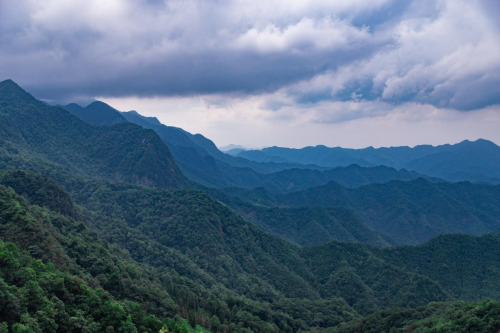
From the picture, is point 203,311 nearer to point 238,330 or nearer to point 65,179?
point 238,330

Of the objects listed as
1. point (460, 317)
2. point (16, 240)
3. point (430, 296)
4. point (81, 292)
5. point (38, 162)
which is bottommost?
point (430, 296)

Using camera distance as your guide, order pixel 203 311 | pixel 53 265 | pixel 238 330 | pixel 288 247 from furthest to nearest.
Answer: pixel 288 247 < pixel 203 311 < pixel 238 330 < pixel 53 265

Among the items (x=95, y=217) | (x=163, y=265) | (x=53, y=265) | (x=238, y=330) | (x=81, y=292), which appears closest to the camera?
(x=81, y=292)

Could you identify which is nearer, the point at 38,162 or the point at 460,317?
the point at 460,317

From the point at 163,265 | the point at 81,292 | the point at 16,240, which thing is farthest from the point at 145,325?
the point at 163,265

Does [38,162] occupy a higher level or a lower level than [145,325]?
higher

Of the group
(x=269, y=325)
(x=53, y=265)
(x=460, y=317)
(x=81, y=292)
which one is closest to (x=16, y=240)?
(x=53, y=265)
